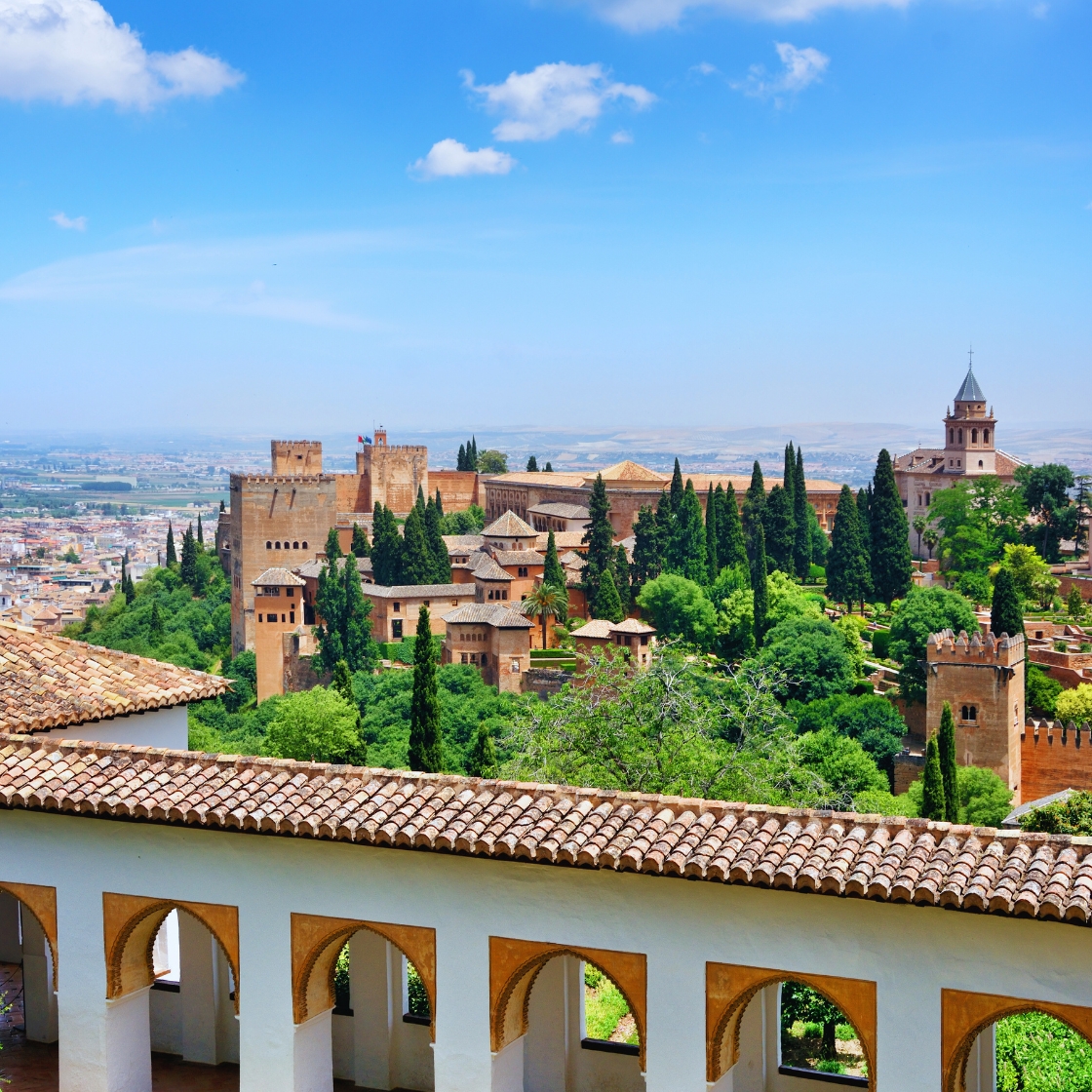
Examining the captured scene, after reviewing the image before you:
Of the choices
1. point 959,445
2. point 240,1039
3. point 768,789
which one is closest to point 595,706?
point 768,789

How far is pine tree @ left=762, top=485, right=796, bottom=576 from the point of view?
165 ft

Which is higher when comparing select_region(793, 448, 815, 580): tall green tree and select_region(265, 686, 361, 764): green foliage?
select_region(793, 448, 815, 580): tall green tree

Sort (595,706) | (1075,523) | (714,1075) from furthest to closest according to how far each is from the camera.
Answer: (1075,523)
(595,706)
(714,1075)

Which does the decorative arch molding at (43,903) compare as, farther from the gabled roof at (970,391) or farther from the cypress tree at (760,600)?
the gabled roof at (970,391)

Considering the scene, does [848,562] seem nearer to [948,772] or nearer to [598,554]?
[598,554]

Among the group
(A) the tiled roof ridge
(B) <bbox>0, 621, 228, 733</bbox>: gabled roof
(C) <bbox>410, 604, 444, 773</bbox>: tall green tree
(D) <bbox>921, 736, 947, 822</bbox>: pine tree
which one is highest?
(B) <bbox>0, 621, 228, 733</bbox>: gabled roof

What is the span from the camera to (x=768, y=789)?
1983 cm

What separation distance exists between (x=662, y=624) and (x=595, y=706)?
81.1 feet

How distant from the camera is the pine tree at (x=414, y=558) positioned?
49688 mm

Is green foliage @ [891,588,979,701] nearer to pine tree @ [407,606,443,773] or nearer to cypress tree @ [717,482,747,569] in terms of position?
cypress tree @ [717,482,747,569]

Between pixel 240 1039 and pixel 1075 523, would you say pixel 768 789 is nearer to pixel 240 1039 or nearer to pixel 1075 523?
pixel 240 1039

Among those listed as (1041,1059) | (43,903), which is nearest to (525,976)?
(43,903)

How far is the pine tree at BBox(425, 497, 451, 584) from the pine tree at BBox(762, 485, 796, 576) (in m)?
11.1

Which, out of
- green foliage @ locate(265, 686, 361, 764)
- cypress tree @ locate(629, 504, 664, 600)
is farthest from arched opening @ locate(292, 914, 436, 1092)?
cypress tree @ locate(629, 504, 664, 600)
